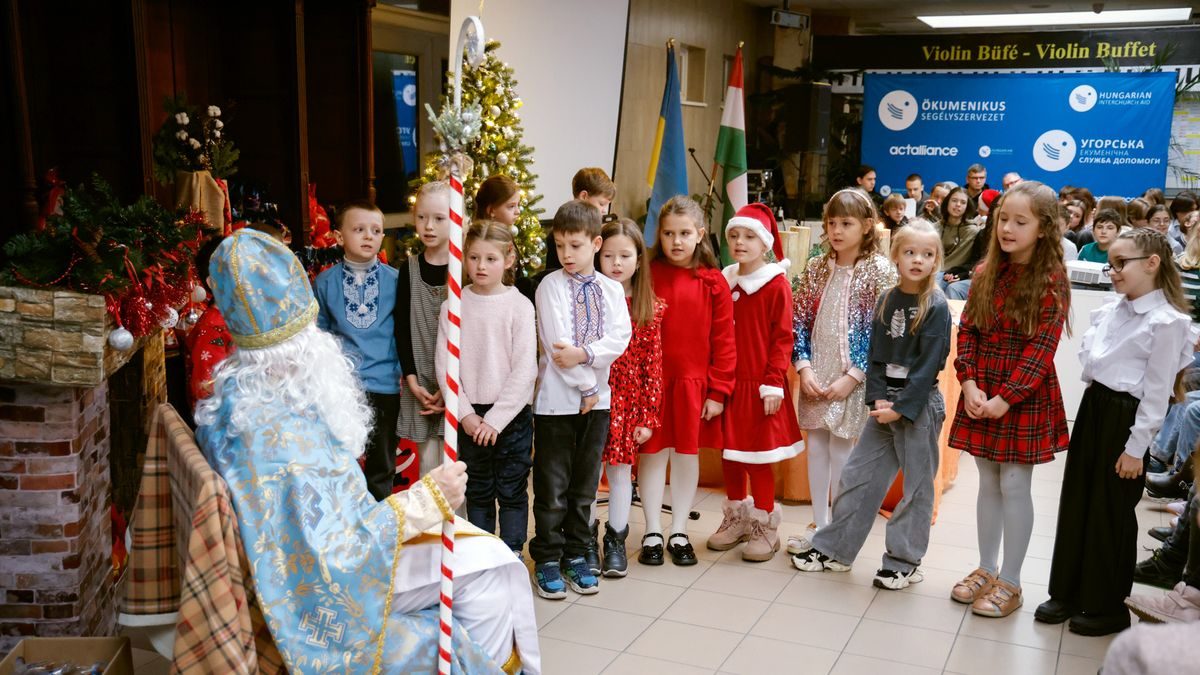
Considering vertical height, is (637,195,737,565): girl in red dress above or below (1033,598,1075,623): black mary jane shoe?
above

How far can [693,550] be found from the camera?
4.54 metres

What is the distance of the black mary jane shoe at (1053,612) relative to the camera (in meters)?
3.89

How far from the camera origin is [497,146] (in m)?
5.30

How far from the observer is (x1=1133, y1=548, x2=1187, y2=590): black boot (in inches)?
171

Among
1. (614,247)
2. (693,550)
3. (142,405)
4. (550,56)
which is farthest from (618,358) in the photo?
(550,56)

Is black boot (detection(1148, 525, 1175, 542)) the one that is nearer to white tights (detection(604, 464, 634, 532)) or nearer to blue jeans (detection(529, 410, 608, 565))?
white tights (detection(604, 464, 634, 532))

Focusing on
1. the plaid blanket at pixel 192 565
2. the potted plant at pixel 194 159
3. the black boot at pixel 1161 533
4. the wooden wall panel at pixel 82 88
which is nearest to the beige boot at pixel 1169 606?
the black boot at pixel 1161 533

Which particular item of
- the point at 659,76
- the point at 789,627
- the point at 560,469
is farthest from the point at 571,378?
the point at 659,76

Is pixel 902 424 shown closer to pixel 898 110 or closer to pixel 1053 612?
pixel 1053 612

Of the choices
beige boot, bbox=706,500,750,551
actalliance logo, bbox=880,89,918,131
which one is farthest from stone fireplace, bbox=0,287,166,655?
actalliance logo, bbox=880,89,918,131

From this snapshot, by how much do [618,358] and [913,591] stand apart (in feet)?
4.80

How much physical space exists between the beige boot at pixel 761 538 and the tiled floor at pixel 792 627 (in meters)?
0.05

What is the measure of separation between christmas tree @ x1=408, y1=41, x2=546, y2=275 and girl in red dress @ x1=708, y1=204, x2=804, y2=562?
125cm

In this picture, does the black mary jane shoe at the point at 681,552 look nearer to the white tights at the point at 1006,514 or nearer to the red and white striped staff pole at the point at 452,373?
the white tights at the point at 1006,514
